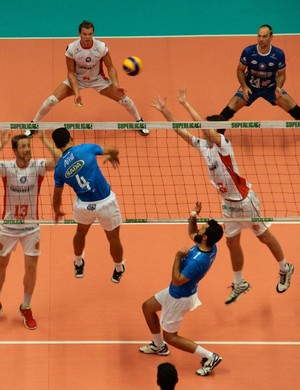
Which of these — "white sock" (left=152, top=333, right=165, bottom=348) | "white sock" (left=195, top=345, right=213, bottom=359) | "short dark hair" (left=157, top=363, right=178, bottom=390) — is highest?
"white sock" (left=152, top=333, right=165, bottom=348)

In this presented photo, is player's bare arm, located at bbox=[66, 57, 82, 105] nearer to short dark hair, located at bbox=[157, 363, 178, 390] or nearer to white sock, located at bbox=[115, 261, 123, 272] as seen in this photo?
white sock, located at bbox=[115, 261, 123, 272]

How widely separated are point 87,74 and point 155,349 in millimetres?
5258

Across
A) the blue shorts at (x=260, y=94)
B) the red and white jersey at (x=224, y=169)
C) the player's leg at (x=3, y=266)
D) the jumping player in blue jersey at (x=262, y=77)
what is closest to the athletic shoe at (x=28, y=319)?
the player's leg at (x=3, y=266)

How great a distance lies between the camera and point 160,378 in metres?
8.60

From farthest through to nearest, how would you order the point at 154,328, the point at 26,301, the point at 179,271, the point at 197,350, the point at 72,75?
1. the point at 72,75
2. the point at 26,301
3. the point at 154,328
4. the point at 197,350
5. the point at 179,271

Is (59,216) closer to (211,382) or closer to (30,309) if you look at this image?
(30,309)

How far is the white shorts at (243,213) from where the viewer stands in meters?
11.7

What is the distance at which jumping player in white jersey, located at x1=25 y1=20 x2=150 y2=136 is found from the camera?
14.4m

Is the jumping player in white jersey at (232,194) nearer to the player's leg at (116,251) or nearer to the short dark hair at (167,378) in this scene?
the player's leg at (116,251)

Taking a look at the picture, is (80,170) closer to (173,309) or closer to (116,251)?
(116,251)

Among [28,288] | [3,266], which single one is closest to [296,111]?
[28,288]

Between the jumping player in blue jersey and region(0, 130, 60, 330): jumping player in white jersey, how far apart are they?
4.32 meters

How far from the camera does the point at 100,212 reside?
11.2 m

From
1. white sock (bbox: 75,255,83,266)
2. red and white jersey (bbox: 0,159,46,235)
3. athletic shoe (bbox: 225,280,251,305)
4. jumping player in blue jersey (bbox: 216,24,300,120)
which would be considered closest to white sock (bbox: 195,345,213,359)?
athletic shoe (bbox: 225,280,251,305)
